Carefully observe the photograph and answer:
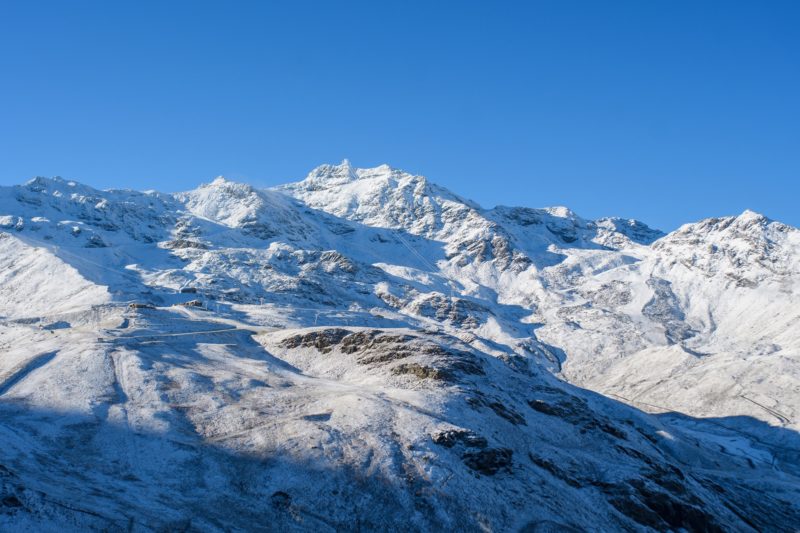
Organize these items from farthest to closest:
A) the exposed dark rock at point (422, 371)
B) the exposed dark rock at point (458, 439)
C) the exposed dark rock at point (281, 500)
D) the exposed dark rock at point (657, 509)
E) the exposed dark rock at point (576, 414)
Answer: the exposed dark rock at point (576, 414), the exposed dark rock at point (422, 371), the exposed dark rock at point (458, 439), the exposed dark rock at point (657, 509), the exposed dark rock at point (281, 500)

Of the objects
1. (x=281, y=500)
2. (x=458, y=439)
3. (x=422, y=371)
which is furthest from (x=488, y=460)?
(x=422, y=371)

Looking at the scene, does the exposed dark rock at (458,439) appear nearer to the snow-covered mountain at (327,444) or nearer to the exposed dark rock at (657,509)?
the snow-covered mountain at (327,444)

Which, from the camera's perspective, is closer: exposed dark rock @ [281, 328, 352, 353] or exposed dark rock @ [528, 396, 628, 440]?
exposed dark rock @ [528, 396, 628, 440]

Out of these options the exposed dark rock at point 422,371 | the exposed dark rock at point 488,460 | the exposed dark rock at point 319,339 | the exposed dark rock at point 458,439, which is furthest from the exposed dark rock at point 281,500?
the exposed dark rock at point 319,339

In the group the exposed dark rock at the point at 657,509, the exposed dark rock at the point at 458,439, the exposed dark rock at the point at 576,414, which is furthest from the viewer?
the exposed dark rock at the point at 576,414

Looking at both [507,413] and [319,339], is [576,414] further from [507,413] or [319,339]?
[319,339]

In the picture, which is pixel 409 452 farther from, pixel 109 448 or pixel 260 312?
pixel 260 312

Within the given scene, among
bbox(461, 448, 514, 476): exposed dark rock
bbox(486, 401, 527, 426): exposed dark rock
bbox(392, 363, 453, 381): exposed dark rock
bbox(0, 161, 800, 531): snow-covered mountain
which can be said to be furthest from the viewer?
bbox(392, 363, 453, 381): exposed dark rock

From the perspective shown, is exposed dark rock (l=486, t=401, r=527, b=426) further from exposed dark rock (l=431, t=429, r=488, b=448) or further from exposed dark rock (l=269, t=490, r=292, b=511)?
exposed dark rock (l=269, t=490, r=292, b=511)

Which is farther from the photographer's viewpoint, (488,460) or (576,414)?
(576,414)

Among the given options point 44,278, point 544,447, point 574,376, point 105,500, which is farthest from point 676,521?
point 44,278

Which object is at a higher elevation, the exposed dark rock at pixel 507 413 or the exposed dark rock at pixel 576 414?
the exposed dark rock at pixel 576 414

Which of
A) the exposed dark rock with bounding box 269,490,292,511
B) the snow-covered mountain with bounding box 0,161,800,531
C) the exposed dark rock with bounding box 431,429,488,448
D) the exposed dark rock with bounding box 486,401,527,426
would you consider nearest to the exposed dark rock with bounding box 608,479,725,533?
the snow-covered mountain with bounding box 0,161,800,531

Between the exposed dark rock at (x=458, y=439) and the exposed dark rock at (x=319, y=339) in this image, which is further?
the exposed dark rock at (x=319, y=339)
